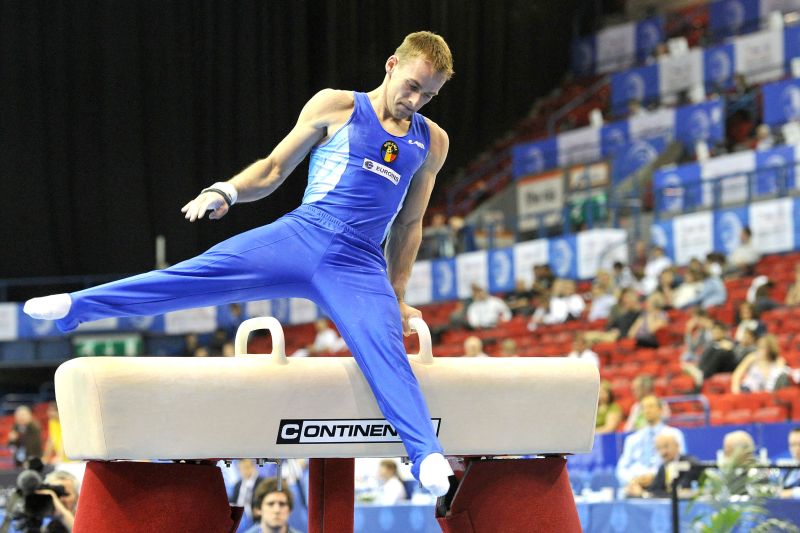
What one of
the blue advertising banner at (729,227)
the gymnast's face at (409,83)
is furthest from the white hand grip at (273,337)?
the blue advertising banner at (729,227)

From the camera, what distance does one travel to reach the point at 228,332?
17.8m

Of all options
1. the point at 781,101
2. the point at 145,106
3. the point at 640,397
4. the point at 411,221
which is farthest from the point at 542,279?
the point at 411,221

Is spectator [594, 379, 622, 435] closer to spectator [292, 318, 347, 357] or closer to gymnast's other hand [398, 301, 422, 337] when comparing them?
gymnast's other hand [398, 301, 422, 337]

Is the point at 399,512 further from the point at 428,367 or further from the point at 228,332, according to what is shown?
the point at 228,332

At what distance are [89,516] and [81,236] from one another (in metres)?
16.7

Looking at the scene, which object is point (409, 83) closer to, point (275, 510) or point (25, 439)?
point (275, 510)

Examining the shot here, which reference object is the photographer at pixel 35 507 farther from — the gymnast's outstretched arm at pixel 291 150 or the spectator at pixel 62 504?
the gymnast's outstretched arm at pixel 291 150

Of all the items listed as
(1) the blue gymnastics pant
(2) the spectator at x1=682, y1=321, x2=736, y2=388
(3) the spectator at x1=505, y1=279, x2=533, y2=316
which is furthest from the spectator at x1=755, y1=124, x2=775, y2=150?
(1) the blue gymnastics pant

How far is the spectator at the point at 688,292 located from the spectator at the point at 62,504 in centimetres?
802

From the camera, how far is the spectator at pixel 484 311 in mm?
15203

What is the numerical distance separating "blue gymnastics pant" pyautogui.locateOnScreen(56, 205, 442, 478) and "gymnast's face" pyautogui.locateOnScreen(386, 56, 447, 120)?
0.44m

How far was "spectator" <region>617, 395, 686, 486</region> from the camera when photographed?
8.22 meters

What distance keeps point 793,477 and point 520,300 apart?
8.52m

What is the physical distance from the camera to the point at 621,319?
504 inches
